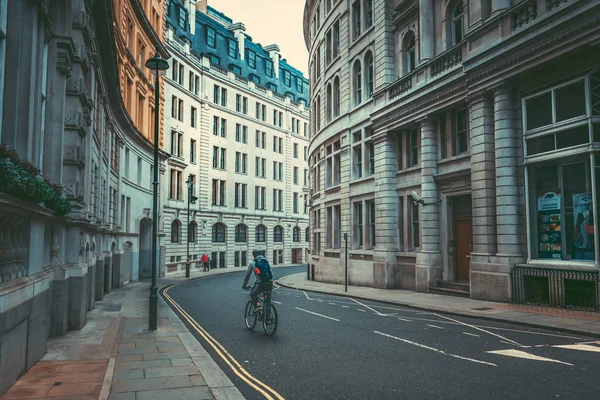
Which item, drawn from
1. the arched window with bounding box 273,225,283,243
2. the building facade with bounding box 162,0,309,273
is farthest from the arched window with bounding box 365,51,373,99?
the arched window with bounding box 273,225,283,243

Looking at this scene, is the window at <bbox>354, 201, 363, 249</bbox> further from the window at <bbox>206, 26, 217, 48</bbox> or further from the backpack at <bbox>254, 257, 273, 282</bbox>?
the window at <bbox>206, 26, 217, 48</bbox>

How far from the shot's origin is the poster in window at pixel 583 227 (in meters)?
14.6

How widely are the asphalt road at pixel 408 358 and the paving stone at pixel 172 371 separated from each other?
24.0 inches

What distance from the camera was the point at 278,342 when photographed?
11.0 m

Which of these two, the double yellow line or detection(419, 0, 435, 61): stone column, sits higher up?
detection(419, 0, 435, 61): stone column

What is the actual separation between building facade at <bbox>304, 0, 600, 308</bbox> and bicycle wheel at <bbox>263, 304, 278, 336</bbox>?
29.2ft

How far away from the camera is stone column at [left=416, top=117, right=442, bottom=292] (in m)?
21.2

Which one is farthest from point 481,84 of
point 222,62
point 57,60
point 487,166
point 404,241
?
point 222,62

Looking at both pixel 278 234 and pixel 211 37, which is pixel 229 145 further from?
pixel 278 234

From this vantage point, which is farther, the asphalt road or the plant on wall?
the asphalt road

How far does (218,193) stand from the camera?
5278 cm

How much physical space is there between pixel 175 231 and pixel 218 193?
8659 millimetres

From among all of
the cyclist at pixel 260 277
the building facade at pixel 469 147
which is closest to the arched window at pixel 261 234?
the building facade at pixel 469 147

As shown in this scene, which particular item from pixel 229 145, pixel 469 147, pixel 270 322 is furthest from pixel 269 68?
pixel 270 322
